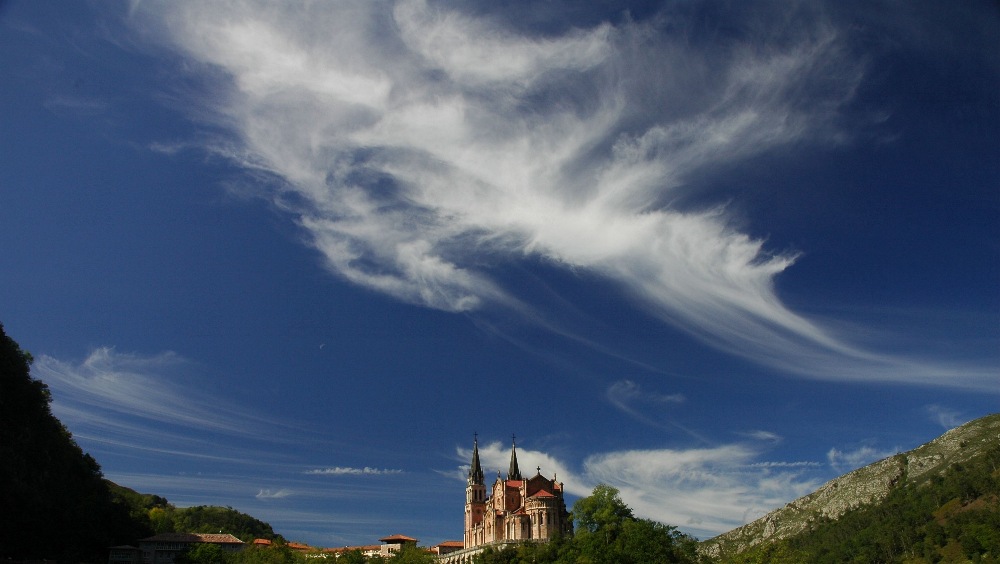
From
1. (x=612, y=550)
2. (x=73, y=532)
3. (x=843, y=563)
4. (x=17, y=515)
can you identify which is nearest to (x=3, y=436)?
(x=17, y=515)

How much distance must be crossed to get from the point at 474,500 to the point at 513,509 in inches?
627

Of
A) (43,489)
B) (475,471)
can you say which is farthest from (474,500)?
(43,489)

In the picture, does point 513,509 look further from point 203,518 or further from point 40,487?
point 203,518

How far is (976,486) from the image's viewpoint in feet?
634

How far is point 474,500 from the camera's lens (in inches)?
5143

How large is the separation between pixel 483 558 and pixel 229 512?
113 metres

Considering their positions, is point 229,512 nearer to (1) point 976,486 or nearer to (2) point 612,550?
(2) point 612,550

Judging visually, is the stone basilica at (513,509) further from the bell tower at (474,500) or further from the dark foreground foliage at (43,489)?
the dark foreground foliage at (43,489)

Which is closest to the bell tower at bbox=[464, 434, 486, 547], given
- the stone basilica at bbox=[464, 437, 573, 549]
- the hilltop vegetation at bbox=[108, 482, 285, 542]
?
the stone basilica at bbox=[464, 437, 573, 549]

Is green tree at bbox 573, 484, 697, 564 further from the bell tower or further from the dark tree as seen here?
the dark tree

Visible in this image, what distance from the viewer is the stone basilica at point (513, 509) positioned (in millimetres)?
110250

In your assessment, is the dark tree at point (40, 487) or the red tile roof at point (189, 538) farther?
the red tile roof at point (189, 538)

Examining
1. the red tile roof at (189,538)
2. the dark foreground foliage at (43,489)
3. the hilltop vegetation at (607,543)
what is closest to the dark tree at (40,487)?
the dark foreground foliage at (43,489)

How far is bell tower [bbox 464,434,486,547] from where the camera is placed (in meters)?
129
